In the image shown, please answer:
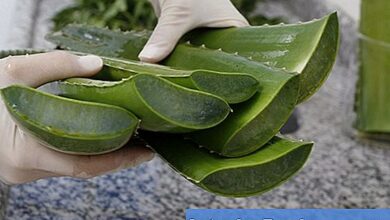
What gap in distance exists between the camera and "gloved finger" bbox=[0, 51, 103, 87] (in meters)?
0.53

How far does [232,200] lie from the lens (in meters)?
0.81

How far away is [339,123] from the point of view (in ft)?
3.49

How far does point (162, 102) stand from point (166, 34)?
24cm

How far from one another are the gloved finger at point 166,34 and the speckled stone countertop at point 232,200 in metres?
0.19

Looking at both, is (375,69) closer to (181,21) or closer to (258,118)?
(181,21)

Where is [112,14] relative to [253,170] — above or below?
→ below

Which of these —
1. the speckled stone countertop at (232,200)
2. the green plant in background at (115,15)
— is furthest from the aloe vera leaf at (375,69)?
the green plant in background at (115,15)

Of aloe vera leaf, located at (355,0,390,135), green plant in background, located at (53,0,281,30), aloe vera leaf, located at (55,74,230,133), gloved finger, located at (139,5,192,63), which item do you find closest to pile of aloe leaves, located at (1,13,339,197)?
aloe vera leaf, located at (55,74,230,133)

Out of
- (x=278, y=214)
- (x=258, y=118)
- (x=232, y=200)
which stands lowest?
(x=232, y=200)

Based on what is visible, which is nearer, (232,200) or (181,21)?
(181,21)

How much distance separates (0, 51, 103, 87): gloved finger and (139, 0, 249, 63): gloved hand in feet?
0.41

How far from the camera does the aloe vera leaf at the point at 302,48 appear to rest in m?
0.50

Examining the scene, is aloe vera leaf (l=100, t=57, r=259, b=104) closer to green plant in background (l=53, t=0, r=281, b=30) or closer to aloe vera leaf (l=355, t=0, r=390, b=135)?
aloe vera leaf (l=355, t=0, r=390, b=135)

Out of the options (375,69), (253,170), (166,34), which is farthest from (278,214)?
(375,69)
